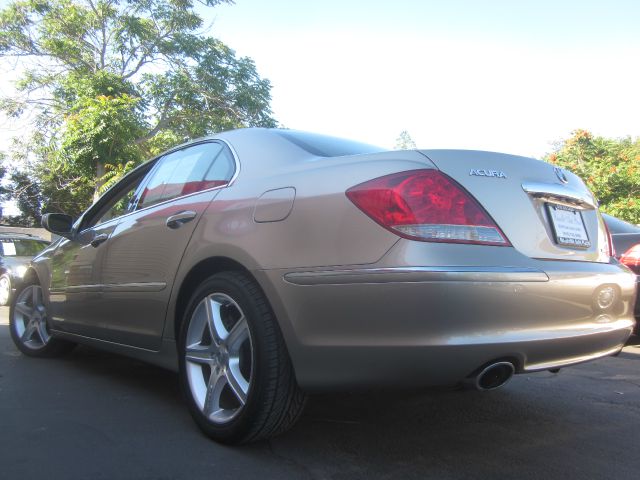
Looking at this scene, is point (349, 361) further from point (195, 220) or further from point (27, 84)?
point (27, 84)

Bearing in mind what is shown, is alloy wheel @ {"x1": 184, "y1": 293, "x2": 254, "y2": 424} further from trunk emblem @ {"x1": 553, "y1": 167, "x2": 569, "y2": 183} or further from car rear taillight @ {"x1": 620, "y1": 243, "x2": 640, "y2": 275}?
car rear taillight @ {"x1": 620, "y1": 243, "x2": 640, "y2": 275}

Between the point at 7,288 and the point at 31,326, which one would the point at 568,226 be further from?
the point at 7,288

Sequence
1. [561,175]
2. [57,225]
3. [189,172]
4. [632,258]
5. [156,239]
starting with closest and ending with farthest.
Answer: [561,175]
[156,239]
[189,172]
[57,225]
[632,258]

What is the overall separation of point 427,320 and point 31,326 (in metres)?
3.84

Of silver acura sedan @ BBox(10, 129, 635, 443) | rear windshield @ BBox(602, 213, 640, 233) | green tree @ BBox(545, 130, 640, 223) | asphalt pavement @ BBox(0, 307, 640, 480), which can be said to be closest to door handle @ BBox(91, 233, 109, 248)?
silver acura sedan @ BBox(10, 129, 635, 443)

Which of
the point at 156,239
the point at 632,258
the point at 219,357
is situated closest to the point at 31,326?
the point at 156,239

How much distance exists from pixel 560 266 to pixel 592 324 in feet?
1.04

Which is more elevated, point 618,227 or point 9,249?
point 618,227

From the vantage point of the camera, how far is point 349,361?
7.03 feet

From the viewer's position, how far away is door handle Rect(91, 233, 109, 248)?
12.1ft

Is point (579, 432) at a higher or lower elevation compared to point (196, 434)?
lower

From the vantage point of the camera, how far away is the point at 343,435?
271 centimetres

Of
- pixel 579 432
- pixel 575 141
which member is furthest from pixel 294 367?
pixel 575 141

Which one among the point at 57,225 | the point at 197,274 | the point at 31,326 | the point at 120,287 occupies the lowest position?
the point at 31,326
